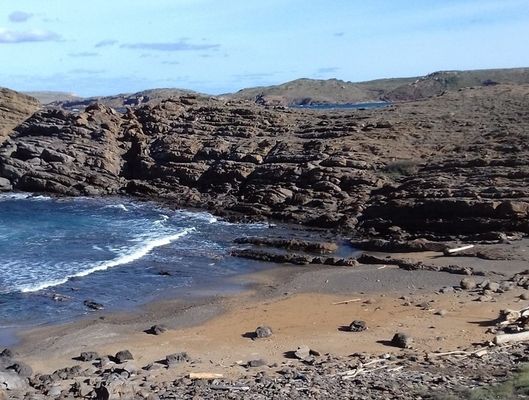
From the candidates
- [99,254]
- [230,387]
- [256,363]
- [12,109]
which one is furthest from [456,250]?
[12,109]

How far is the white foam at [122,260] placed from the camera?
88.6 feet

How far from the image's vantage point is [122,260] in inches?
1242

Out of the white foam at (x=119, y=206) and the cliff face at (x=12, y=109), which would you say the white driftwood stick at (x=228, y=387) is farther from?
the cliff face at (x=12, y=109)

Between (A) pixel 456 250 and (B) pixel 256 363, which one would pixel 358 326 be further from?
(A) pixel 456 250

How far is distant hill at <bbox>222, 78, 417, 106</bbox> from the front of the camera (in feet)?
555

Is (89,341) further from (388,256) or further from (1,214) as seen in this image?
(1,214)

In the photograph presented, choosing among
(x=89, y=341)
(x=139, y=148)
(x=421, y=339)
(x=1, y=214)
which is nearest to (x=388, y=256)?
(x=421, y=339)

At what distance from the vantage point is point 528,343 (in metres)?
15.9

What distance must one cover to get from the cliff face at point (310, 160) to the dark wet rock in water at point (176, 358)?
58.5 ft

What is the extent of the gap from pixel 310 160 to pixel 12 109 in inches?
1146

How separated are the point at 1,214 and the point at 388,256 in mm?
24194

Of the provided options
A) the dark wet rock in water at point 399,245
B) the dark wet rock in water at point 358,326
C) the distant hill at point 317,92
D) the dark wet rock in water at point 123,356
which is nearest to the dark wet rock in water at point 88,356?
the dark wet rock in water at point 123,356

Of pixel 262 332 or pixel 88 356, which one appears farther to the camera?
pixel 262 332

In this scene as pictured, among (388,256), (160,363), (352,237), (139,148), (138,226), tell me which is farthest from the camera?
(139,148)
